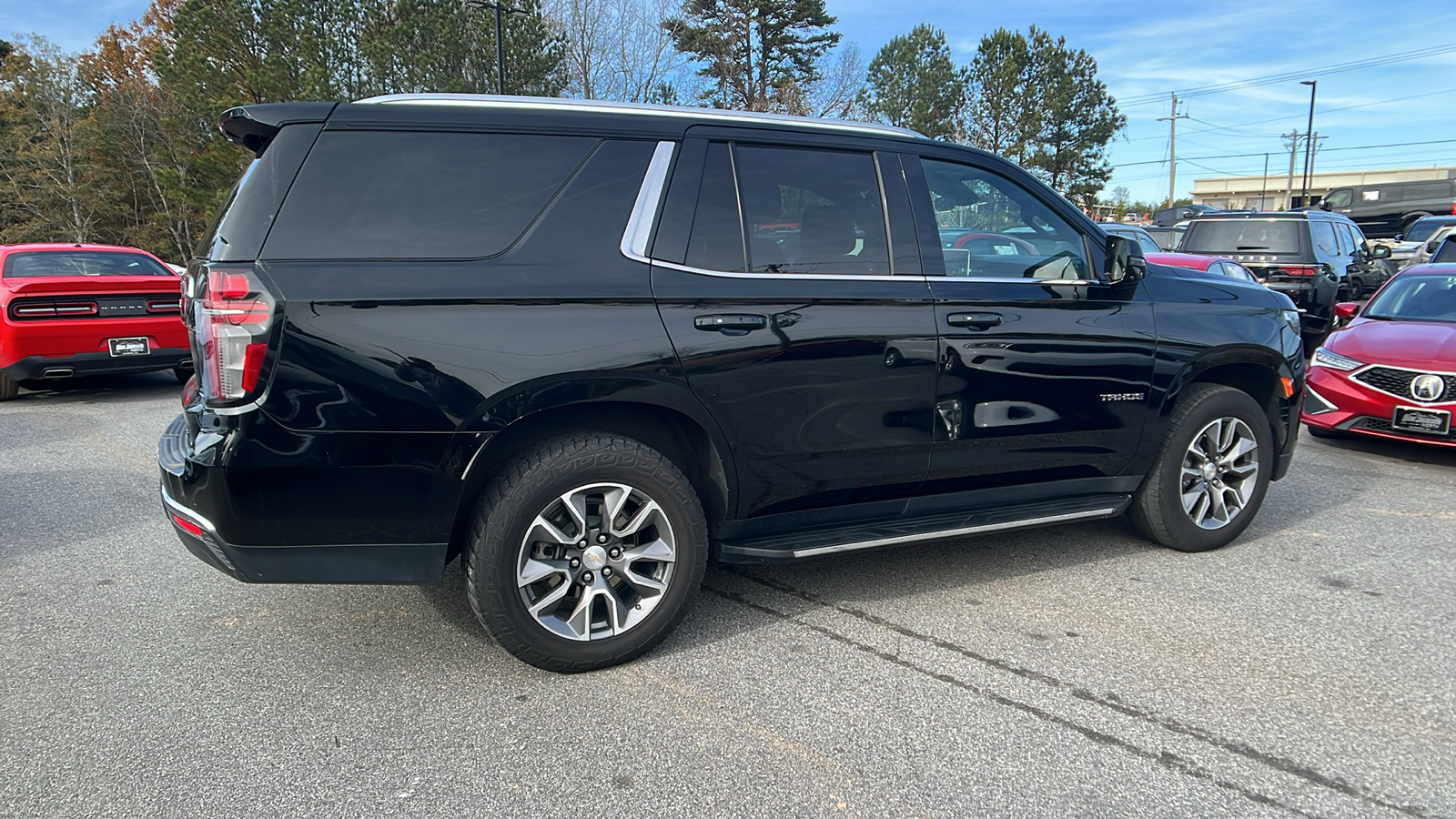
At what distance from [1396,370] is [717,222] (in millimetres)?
5716

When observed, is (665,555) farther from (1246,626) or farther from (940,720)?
(1246,626)

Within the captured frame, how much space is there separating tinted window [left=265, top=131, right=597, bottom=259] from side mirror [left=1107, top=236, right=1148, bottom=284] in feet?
8.07

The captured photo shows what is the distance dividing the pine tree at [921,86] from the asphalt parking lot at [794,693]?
138 feet

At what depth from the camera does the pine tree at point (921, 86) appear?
142 ft

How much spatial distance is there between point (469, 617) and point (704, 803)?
154cm

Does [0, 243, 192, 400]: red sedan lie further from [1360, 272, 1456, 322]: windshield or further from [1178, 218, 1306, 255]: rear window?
[1178, 218, 1306, 255]: rear window

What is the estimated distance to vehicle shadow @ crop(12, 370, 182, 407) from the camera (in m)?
8.98

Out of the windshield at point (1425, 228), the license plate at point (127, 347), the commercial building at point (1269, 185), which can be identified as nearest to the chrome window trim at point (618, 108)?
the license plate at point (127, 347)

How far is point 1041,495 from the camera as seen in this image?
402cm

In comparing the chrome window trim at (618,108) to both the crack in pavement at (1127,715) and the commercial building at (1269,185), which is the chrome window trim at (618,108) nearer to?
the crack in pavement at (1127,715)

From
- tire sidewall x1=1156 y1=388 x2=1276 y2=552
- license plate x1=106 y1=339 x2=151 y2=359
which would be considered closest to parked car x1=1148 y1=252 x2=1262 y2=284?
tire sidewall x1=1156 y1=388 x2=1276 y2=552

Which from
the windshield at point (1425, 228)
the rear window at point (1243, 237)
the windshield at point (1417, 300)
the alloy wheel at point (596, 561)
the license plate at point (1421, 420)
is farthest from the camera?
the windshield at point (1425, 228)

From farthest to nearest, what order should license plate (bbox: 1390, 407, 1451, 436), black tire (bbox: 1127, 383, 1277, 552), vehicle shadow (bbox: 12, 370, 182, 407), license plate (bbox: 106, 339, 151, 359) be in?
vehicle shadow (bbox: 12, 370, 182, 407), license plate (bbox: 106, 339, 151, 359), license plate (bbox: 1390, 407, 1451, 436), black tire (bbox: 1127, 383, 1277, 552)

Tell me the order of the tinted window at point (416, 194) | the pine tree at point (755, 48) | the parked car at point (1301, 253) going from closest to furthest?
1. the tinted window at point (416, 194)
2. the parked car at point (1301, 253)
3. the pine tree at point (755, 48)
